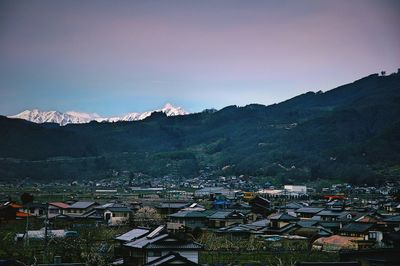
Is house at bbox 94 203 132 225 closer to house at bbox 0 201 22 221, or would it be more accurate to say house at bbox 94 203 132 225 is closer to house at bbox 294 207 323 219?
house at bbox 0 201 22 221

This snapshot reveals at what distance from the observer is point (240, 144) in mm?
111250

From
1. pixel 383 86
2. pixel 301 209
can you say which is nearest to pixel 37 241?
pixel 301 209

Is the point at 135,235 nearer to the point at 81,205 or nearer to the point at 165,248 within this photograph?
the point at 165,248

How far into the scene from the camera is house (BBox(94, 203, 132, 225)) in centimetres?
3172

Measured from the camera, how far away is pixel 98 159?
321ft

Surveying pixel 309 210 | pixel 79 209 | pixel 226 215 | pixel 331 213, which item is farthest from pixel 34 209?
pixel 331 213

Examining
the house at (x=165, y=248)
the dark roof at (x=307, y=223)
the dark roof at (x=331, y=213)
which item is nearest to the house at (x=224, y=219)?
the dark roof at (x=307, y=223)

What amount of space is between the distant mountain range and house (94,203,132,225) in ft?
121

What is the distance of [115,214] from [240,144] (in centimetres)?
7919

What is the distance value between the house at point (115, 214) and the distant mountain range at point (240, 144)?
3696 centimetres

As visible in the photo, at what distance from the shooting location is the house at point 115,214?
31723 mm

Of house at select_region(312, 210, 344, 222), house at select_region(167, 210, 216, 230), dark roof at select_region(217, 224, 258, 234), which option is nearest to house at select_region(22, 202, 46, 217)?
house at select_region(167, 210, 216, 230)

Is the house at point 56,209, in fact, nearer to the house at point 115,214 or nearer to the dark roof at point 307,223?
the house at point 115,214

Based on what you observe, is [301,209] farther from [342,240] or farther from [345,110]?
[345,110]
